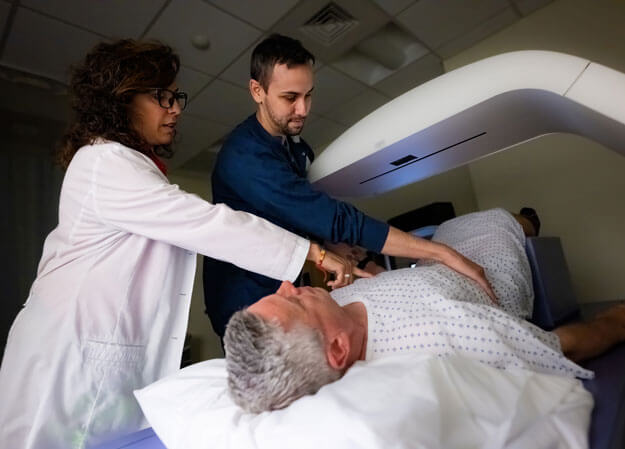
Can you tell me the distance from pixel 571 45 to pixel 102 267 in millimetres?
2632

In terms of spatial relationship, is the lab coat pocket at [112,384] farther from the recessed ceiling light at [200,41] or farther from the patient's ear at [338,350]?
the recessed ceiling light at [200,41]

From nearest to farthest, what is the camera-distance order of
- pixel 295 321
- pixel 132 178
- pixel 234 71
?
pixel 295 321, pixel 132 178, pixel 234 71

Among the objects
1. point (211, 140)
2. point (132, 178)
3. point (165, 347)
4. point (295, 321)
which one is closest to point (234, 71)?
point (211, 140)

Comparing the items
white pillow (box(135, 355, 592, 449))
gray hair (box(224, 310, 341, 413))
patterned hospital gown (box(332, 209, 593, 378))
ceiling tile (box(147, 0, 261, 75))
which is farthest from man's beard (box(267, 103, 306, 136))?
ceiling tile (box(147, 0, 261, 75))

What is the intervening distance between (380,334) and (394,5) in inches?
74.4

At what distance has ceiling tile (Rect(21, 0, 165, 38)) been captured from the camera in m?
1.73

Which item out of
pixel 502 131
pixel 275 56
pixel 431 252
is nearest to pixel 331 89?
pixel 275 56

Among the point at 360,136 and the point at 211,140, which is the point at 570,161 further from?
the point at 211,140

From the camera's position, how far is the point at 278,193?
3.25ft

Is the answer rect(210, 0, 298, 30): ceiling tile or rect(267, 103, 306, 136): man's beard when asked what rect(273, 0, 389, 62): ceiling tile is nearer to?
rect(210, 0, 298, 30): ceiling tile

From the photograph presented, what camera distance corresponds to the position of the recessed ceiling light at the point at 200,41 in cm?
201

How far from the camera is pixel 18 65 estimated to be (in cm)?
209

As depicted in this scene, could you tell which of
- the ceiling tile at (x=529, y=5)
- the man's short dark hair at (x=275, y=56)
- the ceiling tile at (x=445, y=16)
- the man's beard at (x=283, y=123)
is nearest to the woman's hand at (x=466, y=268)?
the man's beard at (x=283, y=123)

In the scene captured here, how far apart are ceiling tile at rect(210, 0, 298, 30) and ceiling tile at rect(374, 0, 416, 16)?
0.48 meters
